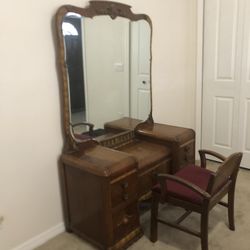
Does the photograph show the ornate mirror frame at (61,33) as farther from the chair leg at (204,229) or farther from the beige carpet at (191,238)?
the chair leg at (204,229)

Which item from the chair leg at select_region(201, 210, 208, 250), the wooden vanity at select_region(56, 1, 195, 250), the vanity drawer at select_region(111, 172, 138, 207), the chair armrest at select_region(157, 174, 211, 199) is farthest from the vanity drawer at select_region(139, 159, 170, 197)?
the chair leg at select_region(201, 210, 208, 250)

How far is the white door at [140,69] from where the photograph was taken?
2641 mm

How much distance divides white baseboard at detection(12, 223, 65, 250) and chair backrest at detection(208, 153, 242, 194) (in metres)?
1.20

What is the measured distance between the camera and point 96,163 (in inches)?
74.9

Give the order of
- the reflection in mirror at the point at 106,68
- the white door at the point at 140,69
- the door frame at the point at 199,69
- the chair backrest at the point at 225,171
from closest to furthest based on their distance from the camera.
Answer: the chair backrest at the point at 225,171
the reflection in mirror at the point at 106,68
the white door at the point at 140,69
the door frame at the point at 199,69

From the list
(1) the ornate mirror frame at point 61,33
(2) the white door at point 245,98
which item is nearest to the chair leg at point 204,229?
(1) the ornate mirror frame at point 61,33

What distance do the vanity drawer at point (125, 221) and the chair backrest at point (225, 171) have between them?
59cm

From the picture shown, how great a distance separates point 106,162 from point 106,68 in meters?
0.86

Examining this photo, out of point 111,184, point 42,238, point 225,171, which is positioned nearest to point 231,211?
point 225,171

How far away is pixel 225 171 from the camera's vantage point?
6.07 ft

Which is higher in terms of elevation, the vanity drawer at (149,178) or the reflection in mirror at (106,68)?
the reflection in mirror at (106,68)

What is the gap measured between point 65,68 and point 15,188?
879 mm

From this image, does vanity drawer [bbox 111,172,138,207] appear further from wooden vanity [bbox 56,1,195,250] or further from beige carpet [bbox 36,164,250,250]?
beige carpet [bbox 36,164,250,250]

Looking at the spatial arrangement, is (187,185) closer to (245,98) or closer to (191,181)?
(191,181)
